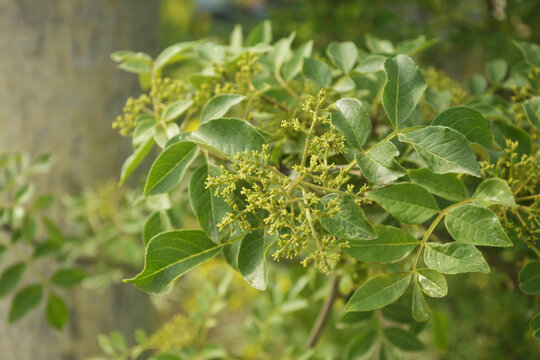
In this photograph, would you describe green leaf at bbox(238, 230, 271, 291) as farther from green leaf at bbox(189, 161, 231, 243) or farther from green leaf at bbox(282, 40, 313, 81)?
green leaf at bbox(282, 40, 313, 81)

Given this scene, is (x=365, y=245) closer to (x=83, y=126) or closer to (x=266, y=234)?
(x=266, y=234)

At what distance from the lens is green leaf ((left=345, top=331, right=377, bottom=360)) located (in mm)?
750

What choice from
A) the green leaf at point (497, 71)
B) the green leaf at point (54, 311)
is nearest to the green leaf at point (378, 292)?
the green leaf at point (497, 71)

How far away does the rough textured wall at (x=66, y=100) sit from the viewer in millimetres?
1271

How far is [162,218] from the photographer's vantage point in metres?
→ 0.61

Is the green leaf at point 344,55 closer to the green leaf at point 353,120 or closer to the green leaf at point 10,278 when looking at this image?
the green leaf at point 353,120

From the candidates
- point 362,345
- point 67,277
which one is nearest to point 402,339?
point 362,345

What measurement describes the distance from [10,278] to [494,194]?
0.92 meters

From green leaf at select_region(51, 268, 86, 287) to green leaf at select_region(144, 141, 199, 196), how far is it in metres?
0.61

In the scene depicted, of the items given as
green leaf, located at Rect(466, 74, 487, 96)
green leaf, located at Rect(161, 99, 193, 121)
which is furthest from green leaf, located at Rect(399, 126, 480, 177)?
green leaf, located at Rect(466, 74, 487, 96)

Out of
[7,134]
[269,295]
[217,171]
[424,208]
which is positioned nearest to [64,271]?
[269,295]

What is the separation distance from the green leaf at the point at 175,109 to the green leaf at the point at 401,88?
24 cm

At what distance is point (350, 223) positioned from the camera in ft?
1.36

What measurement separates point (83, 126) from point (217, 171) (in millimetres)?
993
